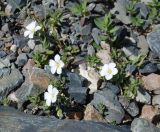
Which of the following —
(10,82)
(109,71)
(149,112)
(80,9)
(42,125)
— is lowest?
(42,125)

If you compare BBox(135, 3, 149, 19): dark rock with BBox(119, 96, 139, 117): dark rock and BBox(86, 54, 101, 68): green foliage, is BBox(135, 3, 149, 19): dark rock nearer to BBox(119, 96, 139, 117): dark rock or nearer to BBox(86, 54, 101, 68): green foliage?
BBox(86, 54, 101, 68): green foliage

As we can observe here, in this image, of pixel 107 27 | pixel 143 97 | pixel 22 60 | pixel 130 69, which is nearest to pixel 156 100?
pixel 143 97

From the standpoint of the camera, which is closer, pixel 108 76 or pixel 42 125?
pixel 42 125

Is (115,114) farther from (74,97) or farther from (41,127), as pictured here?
(41,127)

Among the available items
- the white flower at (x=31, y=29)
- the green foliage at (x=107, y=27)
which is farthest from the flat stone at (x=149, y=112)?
the white flower at (x=31, y=29)

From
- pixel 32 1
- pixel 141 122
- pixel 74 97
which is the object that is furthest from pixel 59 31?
pixel 141 122

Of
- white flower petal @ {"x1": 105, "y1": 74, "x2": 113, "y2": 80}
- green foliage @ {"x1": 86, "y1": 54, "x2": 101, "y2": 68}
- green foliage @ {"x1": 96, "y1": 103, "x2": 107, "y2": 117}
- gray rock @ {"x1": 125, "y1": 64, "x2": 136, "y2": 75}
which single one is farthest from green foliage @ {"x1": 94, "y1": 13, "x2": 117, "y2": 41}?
green foliage @ {"x1": 96, "y1": 103, "x2": 107, "y2": 117}

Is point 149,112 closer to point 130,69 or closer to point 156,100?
point 156,100
